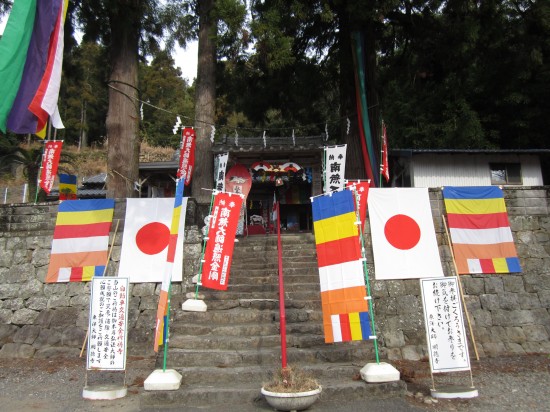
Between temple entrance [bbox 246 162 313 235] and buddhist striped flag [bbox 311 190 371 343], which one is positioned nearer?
buddhist striped flag [bbox 311 190 371 343]

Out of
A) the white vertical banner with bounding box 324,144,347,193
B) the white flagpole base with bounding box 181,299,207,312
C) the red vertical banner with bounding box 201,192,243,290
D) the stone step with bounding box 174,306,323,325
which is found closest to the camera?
the stone step with bounding box 174,306,323,325

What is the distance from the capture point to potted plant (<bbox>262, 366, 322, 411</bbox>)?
4.37 meters

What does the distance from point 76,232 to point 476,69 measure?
48.1 feet

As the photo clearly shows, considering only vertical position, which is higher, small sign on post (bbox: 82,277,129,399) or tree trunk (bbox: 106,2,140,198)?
tree trunk (bbox: 106,2,140,198)

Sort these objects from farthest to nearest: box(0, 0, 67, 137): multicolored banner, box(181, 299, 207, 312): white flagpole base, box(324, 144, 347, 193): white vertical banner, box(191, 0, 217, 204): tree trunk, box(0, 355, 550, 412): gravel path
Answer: box(191, 0, 217, 204): tree trunk < box(324, 144, 347, 193): white vertical banner < box(181, 299, 207, 312): white flagpole base < box(0, 0, 67, 137): multicolored banner < box(0, 355, 550, 412): gravel path

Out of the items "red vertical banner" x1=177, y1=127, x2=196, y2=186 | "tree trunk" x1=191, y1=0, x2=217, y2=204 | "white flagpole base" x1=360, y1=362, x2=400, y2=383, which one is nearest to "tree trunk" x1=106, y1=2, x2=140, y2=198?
"tree trunk" x1=191, y1=0, x2=217, y2=204

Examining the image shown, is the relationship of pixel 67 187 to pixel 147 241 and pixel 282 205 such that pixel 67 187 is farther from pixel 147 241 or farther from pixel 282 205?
pixel 147 241

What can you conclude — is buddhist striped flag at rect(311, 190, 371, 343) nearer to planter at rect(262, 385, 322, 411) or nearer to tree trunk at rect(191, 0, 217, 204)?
planter at rect(262, 385, 322, 411)

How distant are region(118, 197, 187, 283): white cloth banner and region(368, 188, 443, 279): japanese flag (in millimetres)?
3480

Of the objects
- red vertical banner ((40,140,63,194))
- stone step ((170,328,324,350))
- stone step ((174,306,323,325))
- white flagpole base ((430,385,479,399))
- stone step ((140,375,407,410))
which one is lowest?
white flagpole base ((430,385,479,399))

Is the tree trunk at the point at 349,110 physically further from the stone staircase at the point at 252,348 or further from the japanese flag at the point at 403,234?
the stone staircase at the point at 252,348

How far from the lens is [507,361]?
21.4 feet

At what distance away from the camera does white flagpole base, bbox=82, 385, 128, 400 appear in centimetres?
504

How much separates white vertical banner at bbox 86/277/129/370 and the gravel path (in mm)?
342
